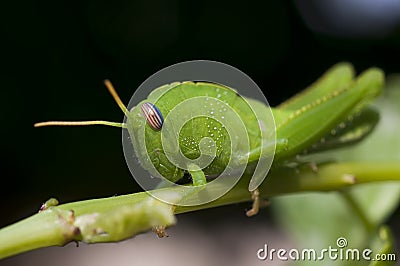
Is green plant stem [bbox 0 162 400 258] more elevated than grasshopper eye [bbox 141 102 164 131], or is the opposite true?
grasshopper eye [bbox 141 102 164 131]

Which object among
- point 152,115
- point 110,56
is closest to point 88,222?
point 152,115

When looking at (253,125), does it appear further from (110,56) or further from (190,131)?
(110,56)

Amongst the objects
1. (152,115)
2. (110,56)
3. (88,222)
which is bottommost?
(88,222)

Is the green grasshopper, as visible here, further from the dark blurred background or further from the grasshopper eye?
the dark blurred background

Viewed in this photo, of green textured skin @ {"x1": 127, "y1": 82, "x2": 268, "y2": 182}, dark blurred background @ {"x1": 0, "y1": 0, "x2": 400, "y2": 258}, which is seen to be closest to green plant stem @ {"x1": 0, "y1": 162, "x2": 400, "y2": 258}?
green textured skin @ {"x1": 127, "y1": 82, "x2": 268, "y2": 182}

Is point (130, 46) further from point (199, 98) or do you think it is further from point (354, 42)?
point (199, 98)

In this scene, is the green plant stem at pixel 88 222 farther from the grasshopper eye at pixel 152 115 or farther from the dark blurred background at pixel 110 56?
the dark blurred background at pixel 110 56
